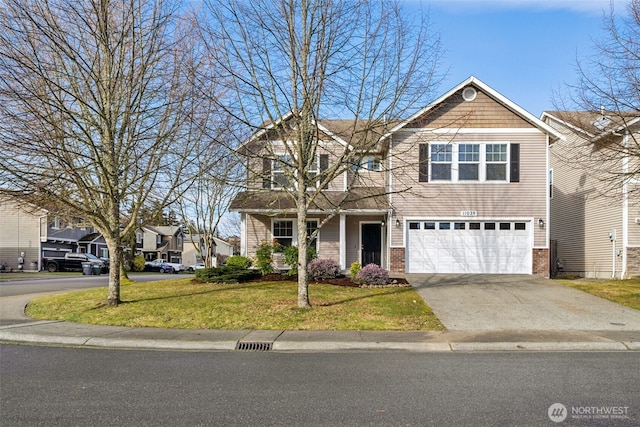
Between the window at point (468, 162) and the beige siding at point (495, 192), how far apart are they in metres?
0.25

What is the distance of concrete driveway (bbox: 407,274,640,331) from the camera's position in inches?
446

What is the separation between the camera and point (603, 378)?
6992mm

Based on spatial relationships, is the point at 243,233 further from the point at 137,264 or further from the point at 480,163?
the point at 137,264

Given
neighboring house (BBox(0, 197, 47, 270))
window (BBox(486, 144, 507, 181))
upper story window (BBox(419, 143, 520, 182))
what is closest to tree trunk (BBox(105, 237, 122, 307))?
upper story window (BBox(419, 143, 520, 182))

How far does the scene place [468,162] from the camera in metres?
20.5

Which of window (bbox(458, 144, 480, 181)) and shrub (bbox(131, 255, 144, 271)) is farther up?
window (bbox(458, 144, 480, 181))

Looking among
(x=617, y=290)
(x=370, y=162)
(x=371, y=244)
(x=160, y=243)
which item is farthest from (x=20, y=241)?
(x=617, y=290)

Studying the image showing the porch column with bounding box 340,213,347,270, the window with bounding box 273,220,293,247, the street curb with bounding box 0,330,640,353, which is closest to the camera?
the street curb with bounding box 0,330,640,353

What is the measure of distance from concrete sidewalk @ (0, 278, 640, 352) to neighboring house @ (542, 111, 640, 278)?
23.3ft

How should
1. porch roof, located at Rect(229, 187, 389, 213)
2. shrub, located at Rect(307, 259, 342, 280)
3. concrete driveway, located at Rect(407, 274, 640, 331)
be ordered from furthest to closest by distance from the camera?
porch roof, located at Rect(229, 187, 389, 213) → shrub, located at Rect(307, 259, 342, 280) → concrete driveway, located at Rect(407, 274, 640, 331)

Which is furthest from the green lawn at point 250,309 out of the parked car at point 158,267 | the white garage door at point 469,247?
the parked car at point 158,267

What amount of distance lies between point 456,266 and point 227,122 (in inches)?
458

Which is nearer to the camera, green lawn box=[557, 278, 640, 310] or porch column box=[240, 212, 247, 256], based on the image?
green lawn box=[557, 278, 640, 310]

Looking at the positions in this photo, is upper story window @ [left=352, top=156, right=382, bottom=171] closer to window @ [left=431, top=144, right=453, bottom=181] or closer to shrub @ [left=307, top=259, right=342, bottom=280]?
window @ [left=431, top=144, right=453, bottom=181]
